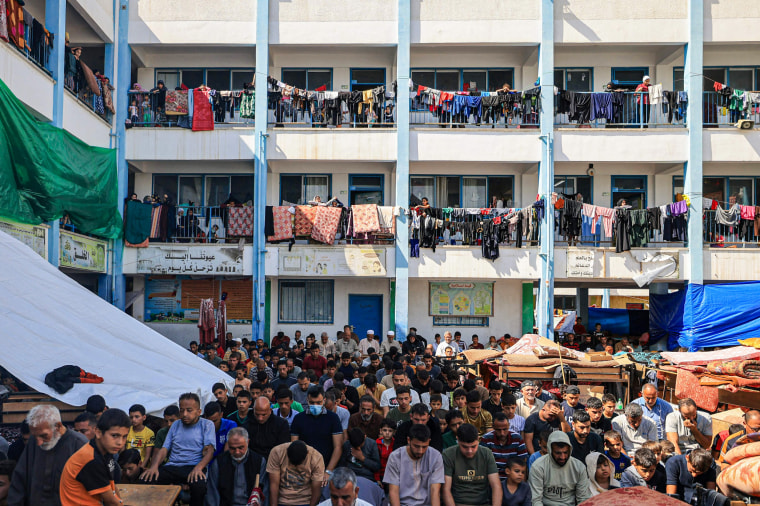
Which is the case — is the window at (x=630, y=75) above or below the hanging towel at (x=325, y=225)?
above

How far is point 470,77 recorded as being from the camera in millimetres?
21828

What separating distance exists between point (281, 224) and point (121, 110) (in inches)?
223

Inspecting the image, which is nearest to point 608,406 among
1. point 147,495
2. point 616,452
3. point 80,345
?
point 616,452

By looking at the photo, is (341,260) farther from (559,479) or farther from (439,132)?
(559,479)

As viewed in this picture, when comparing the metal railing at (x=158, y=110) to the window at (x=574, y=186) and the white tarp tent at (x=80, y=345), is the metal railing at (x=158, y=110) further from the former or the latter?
the window at (x=574, y=186)

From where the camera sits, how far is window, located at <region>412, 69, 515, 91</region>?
21750mm

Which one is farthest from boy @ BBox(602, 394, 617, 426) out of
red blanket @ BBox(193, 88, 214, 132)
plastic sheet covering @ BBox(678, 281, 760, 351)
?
red blanket @ BBox(193, 88, 214, 132)

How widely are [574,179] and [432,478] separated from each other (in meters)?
16.9

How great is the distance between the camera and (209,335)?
17.4 meters

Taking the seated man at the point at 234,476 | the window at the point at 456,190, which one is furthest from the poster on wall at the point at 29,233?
the window at the point at 456,190

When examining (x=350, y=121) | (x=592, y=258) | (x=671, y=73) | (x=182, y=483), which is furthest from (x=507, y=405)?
(x=671, y=73)

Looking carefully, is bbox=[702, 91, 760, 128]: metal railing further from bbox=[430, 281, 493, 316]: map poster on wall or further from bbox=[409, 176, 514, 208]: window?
bbox=[430, 281, 493, 316]: map poster on wall

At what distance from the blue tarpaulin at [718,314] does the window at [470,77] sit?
27.4ft

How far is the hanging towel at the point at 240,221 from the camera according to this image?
20109 millimetres
